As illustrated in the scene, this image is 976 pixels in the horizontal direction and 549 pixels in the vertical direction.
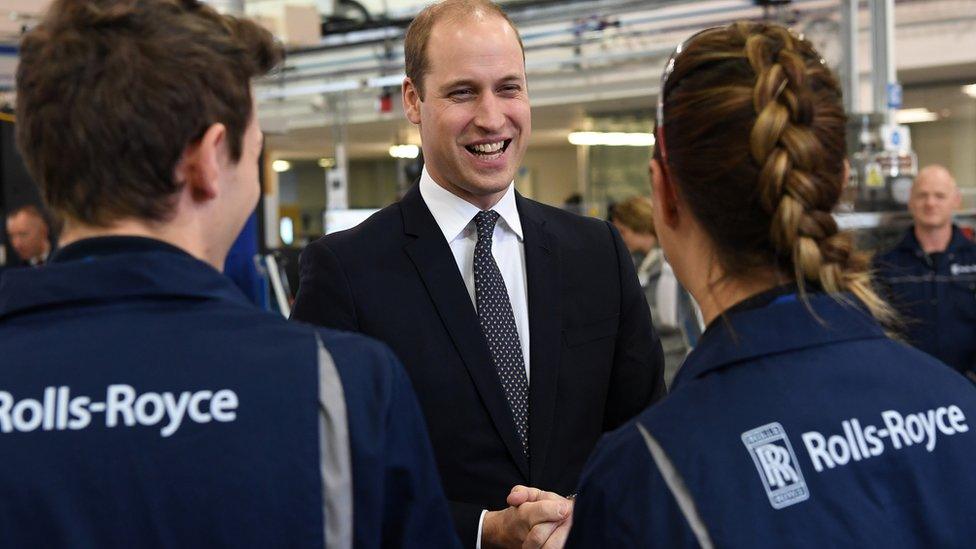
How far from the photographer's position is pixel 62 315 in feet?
3.09

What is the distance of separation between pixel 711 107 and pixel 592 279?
0.80m

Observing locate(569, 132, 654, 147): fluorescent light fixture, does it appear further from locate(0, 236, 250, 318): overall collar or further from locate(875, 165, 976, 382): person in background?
locate(0, 236, 250, 318): overall collar

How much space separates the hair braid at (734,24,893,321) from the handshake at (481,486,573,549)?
574mm

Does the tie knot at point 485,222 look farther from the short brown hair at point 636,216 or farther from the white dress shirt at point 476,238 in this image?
the short brown hair at point 636,216

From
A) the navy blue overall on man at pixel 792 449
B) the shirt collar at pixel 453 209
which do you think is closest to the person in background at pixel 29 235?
the shirt collar at pixel 453 209

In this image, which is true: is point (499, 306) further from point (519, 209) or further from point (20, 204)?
point (20, 204)

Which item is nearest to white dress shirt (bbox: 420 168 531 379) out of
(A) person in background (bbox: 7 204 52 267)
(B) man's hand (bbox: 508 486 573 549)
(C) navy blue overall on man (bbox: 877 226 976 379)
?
(B) man's hand (bbox: 508 486 573 549)

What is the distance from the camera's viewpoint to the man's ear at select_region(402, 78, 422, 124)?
72.2 inches

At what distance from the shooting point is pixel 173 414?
2.97 feet

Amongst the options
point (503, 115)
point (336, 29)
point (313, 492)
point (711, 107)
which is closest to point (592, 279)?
point (503, 115)

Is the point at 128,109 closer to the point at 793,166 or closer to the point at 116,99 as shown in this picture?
the point at 116,99

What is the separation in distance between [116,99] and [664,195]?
0.56m

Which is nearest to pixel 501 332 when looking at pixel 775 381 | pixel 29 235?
pixel 775 381

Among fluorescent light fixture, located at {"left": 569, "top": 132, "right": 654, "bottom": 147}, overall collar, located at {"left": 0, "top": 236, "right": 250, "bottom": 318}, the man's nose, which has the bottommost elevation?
overall collar, located at {"left": 0, "top": 236, "right": 250, "bottom": 318}
